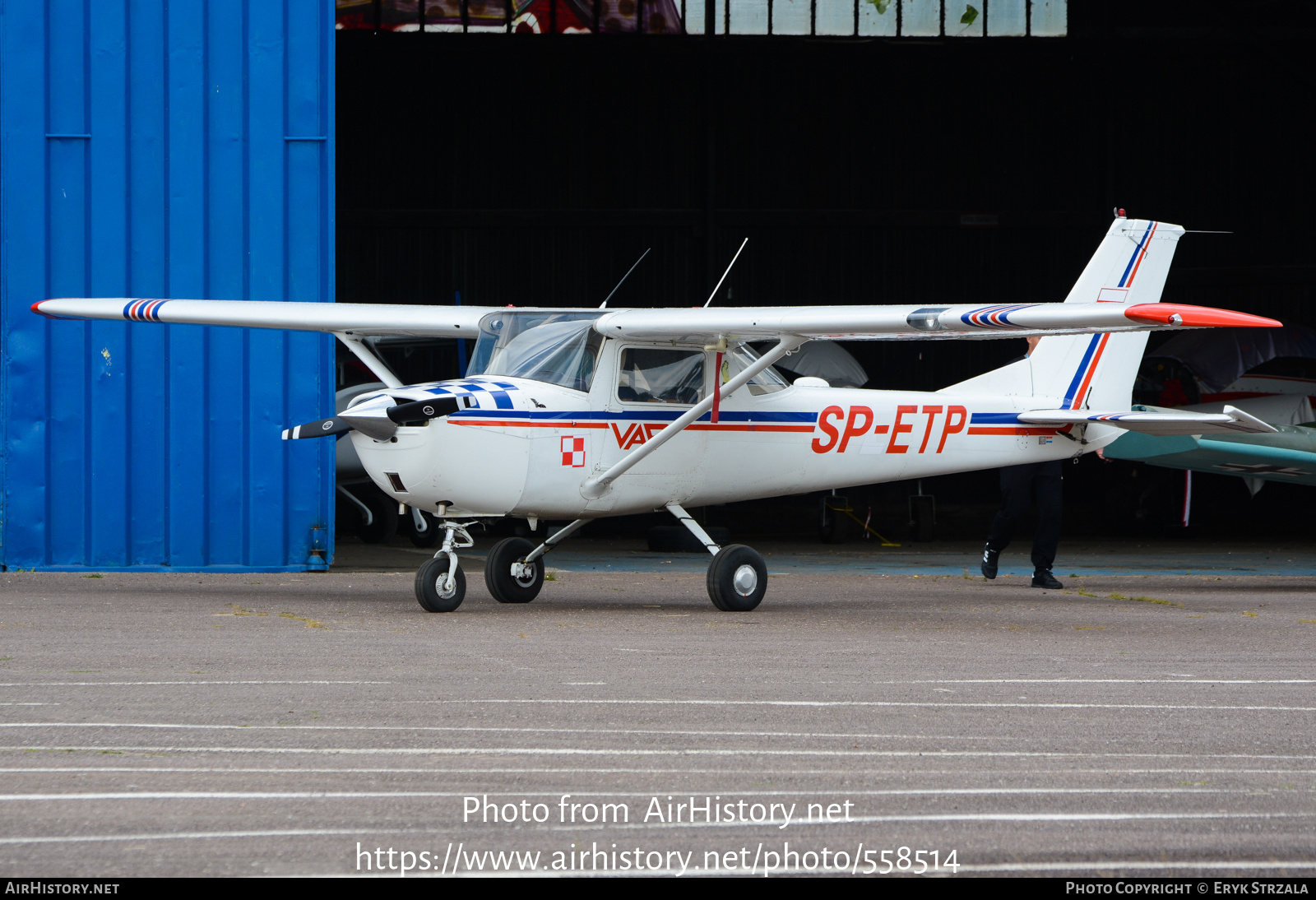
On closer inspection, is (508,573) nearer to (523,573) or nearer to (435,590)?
(523,573)

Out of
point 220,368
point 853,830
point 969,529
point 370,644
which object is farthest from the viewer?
point 969,529

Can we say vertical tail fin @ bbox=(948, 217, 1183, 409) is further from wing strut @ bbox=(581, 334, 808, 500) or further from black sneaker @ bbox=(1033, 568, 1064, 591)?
wing strut @ bbox=(581, 334, 808, 500)

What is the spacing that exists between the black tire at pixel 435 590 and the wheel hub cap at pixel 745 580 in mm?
1862

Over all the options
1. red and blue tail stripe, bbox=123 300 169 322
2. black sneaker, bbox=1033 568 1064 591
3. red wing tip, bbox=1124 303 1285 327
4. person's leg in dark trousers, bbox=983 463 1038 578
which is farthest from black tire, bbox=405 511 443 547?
red wing tip, bbox=1124 303 1285 327

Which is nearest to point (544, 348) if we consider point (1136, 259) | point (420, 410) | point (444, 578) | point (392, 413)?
point (420, 410)

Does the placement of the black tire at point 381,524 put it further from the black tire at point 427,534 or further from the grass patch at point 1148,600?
the grass patch at point 1148,600

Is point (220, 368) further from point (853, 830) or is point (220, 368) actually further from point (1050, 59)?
point (1050, 59)

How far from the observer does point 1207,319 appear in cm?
686

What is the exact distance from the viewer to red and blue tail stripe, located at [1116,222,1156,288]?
37.1ft

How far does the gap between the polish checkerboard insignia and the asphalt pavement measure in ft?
3.41

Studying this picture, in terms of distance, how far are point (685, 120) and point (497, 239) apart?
3643 millimetres

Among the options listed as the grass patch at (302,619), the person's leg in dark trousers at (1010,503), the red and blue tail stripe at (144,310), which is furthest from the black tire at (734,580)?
the red and blue tail stripe at (144,310)

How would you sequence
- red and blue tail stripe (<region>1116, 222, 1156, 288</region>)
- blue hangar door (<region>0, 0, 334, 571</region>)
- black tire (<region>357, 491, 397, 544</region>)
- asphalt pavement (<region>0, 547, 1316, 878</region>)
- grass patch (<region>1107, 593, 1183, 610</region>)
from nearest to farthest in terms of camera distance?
asphalt pavement (<region>0, 547, 1316, 878</region>), grass patch (<region>1107, 593, 1183, 610</region>), red and blue tail stripe (<region>1116, 222, 1156, 288</region>), blue hangar door (<region>0, 0, 334, 571</region>), black tire (<region>357, 491, 397, 544</region>)

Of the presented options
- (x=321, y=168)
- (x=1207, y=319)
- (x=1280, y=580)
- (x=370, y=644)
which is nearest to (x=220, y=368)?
(x=321, y=168)
